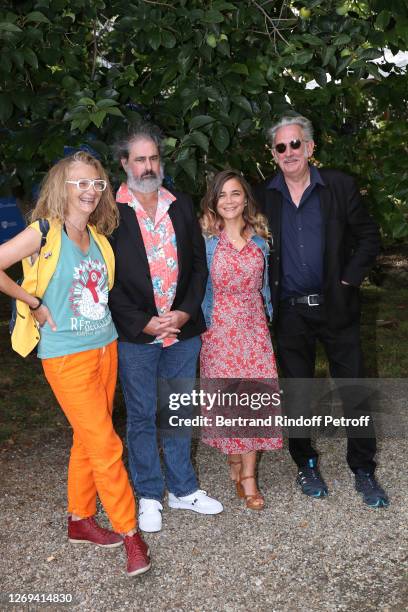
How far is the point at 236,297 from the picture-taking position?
4.37 metres

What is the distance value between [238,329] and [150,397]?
0.63m

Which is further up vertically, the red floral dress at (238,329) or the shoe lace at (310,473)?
the red floral dress at (238,329)

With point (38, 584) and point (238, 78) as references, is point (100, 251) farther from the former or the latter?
point (38, 584)

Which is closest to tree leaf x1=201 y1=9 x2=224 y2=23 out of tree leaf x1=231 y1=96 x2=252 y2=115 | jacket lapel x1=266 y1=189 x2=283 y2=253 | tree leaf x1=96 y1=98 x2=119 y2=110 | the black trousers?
tree leaf x1=231 y1=96 x2=252 y2=115

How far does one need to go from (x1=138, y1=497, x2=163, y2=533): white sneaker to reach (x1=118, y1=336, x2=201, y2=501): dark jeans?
Answer: 0.13 feet

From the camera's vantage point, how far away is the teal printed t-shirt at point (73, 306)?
11.9ft

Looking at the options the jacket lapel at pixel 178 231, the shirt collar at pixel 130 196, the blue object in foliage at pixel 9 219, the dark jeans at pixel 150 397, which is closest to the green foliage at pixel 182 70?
the shirt collar at pixel 130 196

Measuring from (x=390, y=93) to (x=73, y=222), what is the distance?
2258 millimetres

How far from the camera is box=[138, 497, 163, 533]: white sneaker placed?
4270 mm

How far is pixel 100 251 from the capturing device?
12.6ft

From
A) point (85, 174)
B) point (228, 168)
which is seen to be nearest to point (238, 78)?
point (228, 168)

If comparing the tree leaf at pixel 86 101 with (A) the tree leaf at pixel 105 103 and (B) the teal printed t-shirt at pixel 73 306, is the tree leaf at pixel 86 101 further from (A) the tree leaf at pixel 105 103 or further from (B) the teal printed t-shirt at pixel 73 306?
(B) the teal printed t-shirt at pixel 73 306

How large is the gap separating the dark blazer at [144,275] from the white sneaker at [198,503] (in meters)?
0.99

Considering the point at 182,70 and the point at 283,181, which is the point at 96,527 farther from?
the point at 182,70
